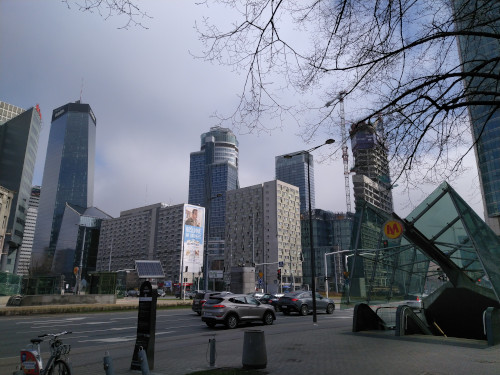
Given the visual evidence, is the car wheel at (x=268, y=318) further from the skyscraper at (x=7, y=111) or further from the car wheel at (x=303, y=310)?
the skyscraper at (x=7, y=111)

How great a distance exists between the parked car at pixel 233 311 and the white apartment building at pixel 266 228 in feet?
375

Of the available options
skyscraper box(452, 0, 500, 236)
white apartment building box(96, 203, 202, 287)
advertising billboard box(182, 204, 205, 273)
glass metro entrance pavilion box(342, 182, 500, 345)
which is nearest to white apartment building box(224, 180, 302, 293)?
advertising billboard box(182, 204, 205, 273)

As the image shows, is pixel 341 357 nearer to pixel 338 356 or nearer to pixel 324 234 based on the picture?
pixel 338 356

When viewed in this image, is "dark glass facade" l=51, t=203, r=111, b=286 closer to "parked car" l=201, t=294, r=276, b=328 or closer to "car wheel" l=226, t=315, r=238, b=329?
"parked car" l=201, t=294, r=276, b=328

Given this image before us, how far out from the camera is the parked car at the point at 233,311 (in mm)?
16875

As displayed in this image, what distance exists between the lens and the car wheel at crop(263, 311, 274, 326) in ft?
60.4

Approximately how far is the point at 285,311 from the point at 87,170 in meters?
190

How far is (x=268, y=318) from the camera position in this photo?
1855cm

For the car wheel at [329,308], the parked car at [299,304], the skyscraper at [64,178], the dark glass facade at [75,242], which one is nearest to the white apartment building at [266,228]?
the dark glass facade at [75,242]

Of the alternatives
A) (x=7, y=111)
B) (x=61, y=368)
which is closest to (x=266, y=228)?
(x=7, y=111)

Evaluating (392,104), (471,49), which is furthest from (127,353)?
(471,49)

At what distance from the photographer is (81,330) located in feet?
53.1

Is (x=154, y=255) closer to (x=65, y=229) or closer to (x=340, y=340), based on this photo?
(x=65, y=229)

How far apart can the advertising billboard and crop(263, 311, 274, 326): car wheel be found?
297 feet
